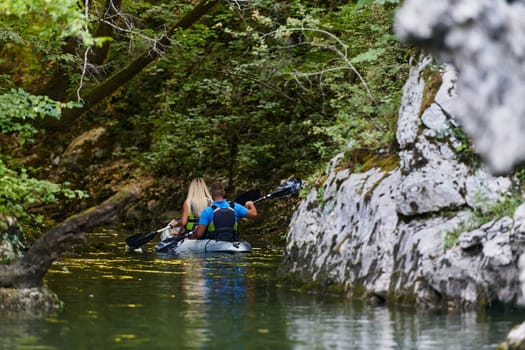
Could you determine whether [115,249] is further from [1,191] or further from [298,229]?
[1,191]

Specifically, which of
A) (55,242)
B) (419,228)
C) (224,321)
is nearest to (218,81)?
(419,228)

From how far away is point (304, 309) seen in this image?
10.4m

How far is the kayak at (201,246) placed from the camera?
17.4 meters

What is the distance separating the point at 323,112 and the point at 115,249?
19.6ft

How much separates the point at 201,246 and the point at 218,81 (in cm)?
632

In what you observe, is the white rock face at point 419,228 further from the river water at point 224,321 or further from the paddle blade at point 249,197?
the paddle blade at point 249,197

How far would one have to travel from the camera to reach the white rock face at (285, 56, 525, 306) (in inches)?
385

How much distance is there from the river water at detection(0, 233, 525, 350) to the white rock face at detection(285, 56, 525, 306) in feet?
1.31

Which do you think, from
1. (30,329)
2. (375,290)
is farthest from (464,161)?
(30,329)

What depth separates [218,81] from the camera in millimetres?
22922

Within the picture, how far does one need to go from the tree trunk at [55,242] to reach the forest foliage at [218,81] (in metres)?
5.24

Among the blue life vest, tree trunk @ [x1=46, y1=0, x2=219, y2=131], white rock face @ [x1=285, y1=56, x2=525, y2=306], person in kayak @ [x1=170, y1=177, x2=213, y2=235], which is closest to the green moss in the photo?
white rock face @ [x1=285, y1=56, x2=525, y2=306]

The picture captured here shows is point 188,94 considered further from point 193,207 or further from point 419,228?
point 419,228

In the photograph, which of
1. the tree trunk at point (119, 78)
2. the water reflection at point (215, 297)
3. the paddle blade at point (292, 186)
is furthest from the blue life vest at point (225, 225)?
the tree trunk at point (119, 78)
